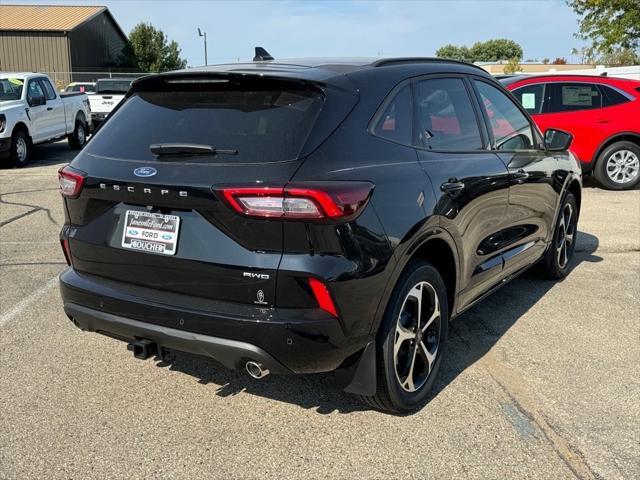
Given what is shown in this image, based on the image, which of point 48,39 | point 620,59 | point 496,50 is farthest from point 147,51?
point 496,50

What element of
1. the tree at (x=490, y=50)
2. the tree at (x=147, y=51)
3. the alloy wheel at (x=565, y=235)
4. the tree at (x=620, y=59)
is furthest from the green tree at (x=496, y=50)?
the alloy wheel at (x=565, y=235)

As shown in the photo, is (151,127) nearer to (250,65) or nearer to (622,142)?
(250,65)

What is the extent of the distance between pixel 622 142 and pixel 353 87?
8.91 m

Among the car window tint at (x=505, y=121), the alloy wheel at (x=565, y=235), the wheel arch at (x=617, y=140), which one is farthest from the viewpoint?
the wheel arch at (x=617, y=140)

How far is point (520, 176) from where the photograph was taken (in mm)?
4328

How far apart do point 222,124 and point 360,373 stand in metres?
1.33

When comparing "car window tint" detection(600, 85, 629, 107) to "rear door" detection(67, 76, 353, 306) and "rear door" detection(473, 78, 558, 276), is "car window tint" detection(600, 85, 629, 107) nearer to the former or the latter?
"rear door" detection(473, 78, 558, 276)

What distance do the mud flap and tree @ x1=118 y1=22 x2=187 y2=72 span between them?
165 feet

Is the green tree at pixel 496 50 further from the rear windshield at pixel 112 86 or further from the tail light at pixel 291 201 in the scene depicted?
the tail light at pixel 291 201

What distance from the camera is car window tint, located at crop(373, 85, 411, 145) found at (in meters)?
3.08

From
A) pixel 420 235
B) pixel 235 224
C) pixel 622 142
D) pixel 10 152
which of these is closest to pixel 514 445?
pixel 420 235

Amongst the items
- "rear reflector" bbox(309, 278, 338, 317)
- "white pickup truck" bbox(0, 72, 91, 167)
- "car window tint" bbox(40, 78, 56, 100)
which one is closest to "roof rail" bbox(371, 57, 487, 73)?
"rear reflector" bbox(309, 278, 338, 317)

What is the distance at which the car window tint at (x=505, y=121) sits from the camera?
4215mm

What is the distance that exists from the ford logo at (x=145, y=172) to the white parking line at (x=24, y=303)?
2.30m
